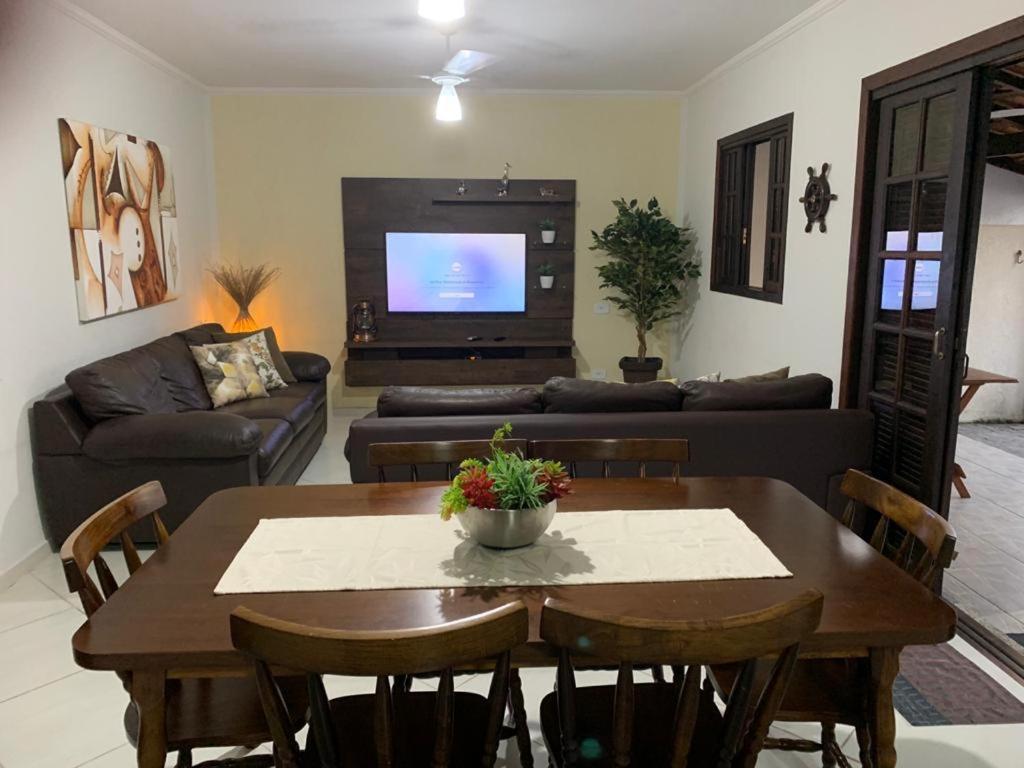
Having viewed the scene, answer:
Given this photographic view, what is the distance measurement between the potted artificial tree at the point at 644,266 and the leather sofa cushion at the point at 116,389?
3776mm

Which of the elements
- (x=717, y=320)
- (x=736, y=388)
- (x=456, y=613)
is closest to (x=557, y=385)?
(x=736, y=388)

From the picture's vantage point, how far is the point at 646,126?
6840 millimetres

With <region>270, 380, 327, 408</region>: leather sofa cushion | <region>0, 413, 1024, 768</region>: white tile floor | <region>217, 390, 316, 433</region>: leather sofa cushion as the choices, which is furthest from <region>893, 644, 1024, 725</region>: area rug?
<region>270, 380, 327, 408</region>: leather sofa cushion

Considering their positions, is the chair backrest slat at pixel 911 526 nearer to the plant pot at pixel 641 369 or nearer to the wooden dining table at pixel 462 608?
the wooden dining table at pixel 462 608

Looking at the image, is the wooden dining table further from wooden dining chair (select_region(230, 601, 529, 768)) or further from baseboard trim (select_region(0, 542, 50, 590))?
baseboard trim (select_region(0, 542, 50, 590))

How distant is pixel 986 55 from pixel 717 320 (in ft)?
10.5

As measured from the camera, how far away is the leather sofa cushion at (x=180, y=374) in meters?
4.58

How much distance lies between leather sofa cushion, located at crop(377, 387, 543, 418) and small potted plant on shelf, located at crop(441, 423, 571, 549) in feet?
5.09

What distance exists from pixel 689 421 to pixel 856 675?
5.26 feet

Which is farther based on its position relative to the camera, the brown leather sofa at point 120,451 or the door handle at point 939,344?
the brown leather sofa at point 120,451

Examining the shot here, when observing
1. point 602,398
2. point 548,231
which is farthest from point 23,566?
point 548,231

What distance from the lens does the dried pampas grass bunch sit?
6516 mm

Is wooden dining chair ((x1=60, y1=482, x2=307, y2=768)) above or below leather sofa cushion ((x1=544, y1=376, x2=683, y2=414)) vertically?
below

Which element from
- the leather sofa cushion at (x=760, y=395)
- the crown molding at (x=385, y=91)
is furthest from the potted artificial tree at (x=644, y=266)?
the leather sofa cushion at (x=760, y=395)
